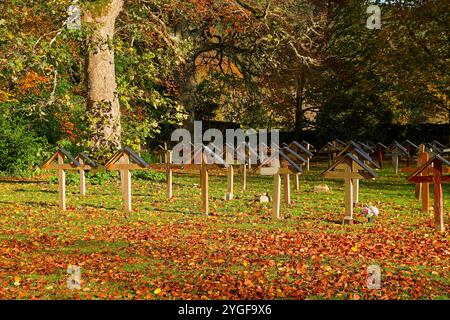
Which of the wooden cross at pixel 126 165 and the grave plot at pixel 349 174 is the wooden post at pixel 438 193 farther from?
the wooden cross at pixel 126 165

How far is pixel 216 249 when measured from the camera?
428 inches

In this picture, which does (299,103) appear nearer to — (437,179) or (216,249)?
(437,179)

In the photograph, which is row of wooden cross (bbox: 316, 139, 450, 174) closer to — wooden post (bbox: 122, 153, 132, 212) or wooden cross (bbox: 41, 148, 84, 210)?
wooden post (bbox: 122, 153, 132, 212)

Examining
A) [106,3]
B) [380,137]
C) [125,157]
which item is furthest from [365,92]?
[125,157]

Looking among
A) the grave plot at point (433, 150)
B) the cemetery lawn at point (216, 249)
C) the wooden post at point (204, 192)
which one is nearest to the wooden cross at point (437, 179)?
the cemetery lawn at point (216, 249)

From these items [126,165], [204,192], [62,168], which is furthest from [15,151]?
[204,192]

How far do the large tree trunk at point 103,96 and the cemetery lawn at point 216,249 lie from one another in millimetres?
3695

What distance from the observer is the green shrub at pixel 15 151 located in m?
24.4

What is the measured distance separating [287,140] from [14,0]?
78.2 feet

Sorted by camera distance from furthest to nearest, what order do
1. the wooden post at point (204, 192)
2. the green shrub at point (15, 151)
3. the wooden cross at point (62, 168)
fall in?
the green shrub at point (15, 151)
the wooden cross at point (62, 168)
the wooden post at point (204, 192)

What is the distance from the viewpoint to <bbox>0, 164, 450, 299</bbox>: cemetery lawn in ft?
27.2

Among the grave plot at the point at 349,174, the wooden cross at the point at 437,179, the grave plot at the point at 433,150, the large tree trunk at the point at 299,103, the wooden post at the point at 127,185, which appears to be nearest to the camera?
the wooden cross at the point at 437,179

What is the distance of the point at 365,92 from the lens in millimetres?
38875

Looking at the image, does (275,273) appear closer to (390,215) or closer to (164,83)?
(390,215)
